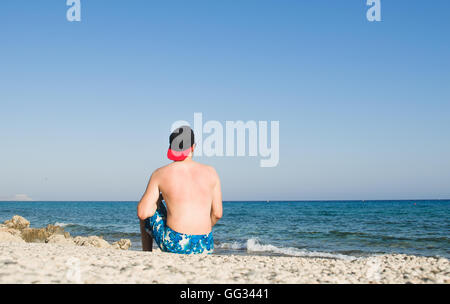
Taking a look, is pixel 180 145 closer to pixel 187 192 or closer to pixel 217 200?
pixel 187 192

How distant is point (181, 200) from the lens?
4641 millimetres

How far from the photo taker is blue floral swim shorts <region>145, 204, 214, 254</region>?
15.5 feet

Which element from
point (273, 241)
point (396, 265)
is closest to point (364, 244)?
point (273, 241)

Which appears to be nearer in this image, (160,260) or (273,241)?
(160,260)

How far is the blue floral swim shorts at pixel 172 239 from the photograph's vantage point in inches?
186

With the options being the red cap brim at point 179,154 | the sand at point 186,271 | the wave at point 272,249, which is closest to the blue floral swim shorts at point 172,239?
the sand at point 186,271

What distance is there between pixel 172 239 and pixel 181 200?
51cm

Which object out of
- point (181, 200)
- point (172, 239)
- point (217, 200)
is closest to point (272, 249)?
point (217, 200)

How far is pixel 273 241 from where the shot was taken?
1606 centimetres

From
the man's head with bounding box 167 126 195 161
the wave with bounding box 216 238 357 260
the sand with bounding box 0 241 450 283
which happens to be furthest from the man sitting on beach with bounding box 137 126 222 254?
the wave with bounding box 216 238 357 260

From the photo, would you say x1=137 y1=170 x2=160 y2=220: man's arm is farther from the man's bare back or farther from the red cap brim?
the red cap brim
